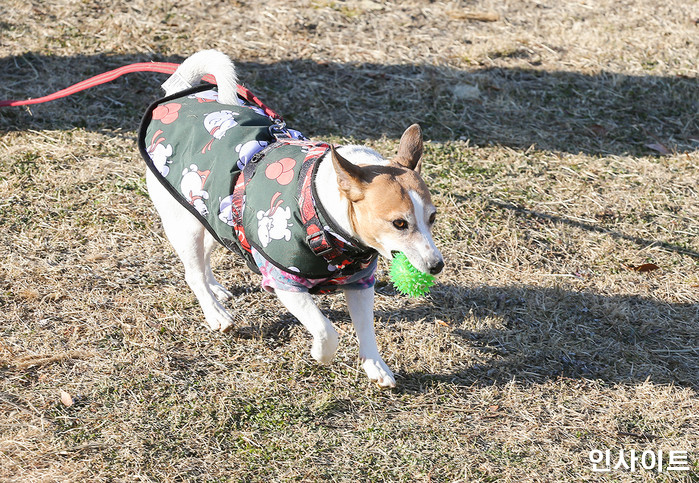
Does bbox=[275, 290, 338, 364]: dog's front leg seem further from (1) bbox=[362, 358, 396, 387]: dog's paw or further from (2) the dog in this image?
(1) bbox=[362, 358, 396, 387]: dog's paw

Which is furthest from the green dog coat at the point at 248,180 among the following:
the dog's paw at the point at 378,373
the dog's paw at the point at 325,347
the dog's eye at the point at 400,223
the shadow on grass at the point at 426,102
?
the shadow on grass at the point at 426,102

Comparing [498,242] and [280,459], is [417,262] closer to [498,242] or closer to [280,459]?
[280,459]

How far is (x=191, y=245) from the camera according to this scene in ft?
12.5

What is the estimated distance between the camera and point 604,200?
5.26m

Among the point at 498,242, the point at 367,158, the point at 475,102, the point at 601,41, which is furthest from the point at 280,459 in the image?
the point at 601,41

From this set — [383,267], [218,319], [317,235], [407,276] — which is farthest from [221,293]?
[407,276]

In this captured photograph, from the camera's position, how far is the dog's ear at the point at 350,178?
289cm

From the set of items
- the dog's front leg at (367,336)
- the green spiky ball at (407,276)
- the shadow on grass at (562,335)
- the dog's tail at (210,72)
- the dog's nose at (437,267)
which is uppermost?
the dog's tail at (210,72)

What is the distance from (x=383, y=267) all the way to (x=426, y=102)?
2.30 m

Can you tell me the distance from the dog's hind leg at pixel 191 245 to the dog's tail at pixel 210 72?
52 cm

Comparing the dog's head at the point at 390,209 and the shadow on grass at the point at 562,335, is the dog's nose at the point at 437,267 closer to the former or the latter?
the dog's head at the point at 390,209

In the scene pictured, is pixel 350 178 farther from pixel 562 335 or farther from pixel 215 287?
pixel 562 335

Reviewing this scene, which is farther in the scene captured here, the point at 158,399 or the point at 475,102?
the point at 475,102

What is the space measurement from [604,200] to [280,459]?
3.21 meters
